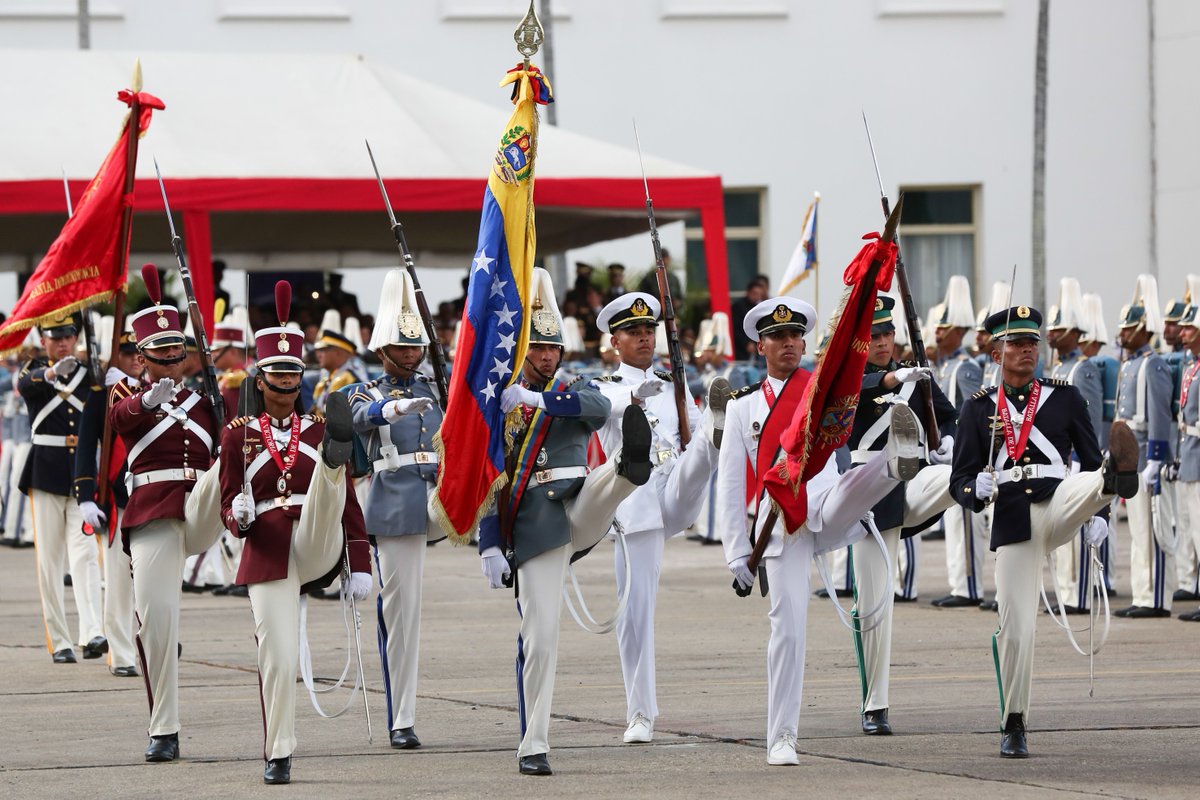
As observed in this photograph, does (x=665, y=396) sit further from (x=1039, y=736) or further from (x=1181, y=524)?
(x=1181, y=524)

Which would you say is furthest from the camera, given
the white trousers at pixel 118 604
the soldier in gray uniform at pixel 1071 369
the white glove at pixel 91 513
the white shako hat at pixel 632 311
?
the soldier in gray uniform at pixel 1071 369

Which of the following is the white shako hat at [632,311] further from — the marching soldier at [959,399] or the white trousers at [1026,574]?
the marching soldier at [959,399]

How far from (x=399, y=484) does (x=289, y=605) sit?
43.0 inches

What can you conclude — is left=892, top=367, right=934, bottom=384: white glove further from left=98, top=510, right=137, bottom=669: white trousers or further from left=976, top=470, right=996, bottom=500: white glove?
left=98, top=510, right=137, bottom=669: white trousers

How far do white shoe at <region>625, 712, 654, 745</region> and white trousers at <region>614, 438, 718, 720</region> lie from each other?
0.09 ft

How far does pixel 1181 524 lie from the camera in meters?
14.3

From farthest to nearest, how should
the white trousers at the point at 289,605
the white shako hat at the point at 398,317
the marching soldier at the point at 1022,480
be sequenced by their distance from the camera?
the white shako hat at the point at 398,317 < the marching soldier at the point at 1022,480 < the white trousers at the point at 289,605

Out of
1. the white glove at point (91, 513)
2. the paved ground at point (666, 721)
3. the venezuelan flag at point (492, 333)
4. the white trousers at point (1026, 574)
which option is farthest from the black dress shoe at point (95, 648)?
the white trousers at point (1026, 574)

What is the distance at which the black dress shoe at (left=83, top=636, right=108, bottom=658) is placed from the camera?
12.3 meters

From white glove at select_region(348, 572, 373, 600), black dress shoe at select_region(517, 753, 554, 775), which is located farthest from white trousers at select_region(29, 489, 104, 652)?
black dress shoe at select_region(517, 753, 554, 775)

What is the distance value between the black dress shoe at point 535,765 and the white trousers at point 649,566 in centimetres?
88

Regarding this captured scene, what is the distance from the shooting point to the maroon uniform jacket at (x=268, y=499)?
27.1 feet

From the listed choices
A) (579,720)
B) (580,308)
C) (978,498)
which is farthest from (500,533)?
(580,308)

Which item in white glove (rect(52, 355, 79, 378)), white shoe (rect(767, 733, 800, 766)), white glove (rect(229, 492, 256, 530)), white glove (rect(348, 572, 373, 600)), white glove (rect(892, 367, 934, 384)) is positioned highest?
white glove (rect(52, 355, 79, 378))
